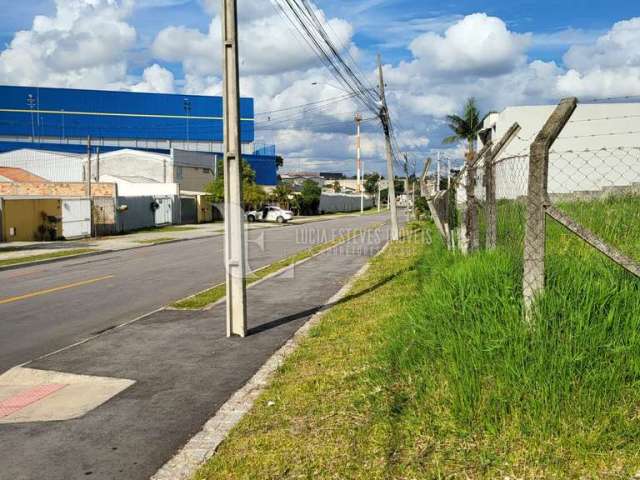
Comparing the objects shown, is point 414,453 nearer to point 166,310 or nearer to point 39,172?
point 166,310

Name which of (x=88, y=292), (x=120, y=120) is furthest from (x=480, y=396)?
(x=120, y=120)

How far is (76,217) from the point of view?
99.0ft

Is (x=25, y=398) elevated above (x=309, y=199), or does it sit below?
below

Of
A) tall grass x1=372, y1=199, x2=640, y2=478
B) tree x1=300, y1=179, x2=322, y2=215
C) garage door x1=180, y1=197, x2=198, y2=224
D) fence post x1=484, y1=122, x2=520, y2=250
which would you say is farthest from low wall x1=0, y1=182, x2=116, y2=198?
tall grass x1=372, y1=199, x2=640, y2=478

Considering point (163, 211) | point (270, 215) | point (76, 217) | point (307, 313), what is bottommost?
point (307, 313)

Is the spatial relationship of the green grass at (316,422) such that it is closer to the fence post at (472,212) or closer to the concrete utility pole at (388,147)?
the fence post at (472,212)

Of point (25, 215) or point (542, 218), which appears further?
point (25, 215)

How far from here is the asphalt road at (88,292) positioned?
8.23 meters

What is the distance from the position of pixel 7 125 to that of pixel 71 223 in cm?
6110

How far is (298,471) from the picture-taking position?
357 centimetres

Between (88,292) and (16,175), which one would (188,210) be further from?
(88,292)

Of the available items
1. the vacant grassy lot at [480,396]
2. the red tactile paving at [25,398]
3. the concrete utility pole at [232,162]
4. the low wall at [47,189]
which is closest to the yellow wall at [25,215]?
the low wall at [47,189]

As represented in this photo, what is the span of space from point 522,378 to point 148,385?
11.1ft

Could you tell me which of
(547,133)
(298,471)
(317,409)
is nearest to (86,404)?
(317,409)
